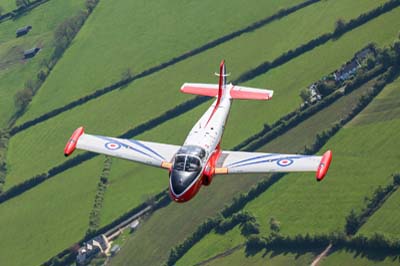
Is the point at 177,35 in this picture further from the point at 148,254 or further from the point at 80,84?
the point at 148,254

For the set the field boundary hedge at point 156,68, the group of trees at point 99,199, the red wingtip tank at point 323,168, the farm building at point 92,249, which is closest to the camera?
the red wingtip tank at point 323,168

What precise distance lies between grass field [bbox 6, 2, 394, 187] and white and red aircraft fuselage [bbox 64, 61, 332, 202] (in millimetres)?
49229

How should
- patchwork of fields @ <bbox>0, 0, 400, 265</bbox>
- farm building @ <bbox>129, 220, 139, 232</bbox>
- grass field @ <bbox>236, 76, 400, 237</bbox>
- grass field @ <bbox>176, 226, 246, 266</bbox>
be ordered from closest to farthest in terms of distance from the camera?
grass field @ <bbox>236, 76, 400, 237</bbox> → grass field @ <bbox>176, 226, 246, 266</bbox> → patchwork of fields @ <bbox>0, 0, 400, 265</bbox> → farm building @ <bbox>129, 220, 139, 232</bbox>

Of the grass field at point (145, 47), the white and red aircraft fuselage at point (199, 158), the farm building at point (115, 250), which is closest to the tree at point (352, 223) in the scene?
the white and red aircraft fuselage at point (199, 158)

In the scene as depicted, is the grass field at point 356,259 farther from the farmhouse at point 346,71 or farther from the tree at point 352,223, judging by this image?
the farmhouse at point 346,71

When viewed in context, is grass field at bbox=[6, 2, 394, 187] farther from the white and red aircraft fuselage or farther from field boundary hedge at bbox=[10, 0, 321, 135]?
the white and red aircraft fuselage

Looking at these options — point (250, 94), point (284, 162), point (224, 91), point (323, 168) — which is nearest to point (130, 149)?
point (224, 91)

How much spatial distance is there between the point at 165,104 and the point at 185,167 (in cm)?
7518

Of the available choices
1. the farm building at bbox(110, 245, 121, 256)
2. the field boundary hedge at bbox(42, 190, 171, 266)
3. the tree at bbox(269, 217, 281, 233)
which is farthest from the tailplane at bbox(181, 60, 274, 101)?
the farm building at bbox(110, 245, 121, 256)

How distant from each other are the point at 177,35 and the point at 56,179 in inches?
2003

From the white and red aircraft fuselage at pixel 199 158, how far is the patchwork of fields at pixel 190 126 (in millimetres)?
33983

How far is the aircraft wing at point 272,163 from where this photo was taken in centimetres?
9569

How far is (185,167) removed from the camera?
311ft

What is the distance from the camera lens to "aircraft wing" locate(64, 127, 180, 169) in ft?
329
